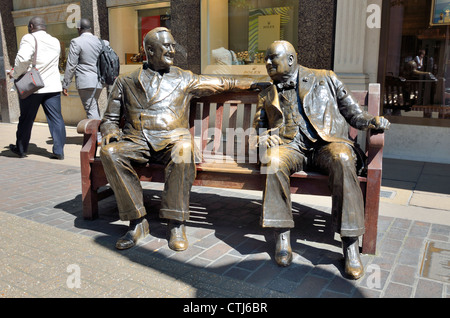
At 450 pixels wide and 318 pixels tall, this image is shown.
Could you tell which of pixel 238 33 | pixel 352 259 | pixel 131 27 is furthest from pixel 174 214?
pixel 131 27

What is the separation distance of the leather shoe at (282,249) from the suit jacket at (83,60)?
5.09 metres

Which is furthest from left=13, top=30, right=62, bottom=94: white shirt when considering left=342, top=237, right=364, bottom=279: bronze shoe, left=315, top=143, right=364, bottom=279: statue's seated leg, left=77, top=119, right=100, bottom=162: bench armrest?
left=342, top=237, right=364, bottom=279: bronze shoe

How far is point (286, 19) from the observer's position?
7363 mm

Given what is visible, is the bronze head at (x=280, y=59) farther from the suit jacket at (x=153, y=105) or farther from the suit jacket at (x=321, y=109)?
the suit jacket at (x=153, y=105)

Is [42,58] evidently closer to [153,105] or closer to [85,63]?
[85,63]

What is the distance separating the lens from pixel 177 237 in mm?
3285

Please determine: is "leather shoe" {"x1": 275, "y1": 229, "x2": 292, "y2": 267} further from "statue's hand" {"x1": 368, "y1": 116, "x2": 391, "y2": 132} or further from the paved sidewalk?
"statue's hand" {"x1": 368, "y1": 116, "x2": 391, "y2": 132}

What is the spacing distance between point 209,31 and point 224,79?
445 cm

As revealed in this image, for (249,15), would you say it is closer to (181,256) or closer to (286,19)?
(286,19)

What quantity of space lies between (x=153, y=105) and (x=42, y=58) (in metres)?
3.72

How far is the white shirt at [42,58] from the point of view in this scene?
6.31 metres

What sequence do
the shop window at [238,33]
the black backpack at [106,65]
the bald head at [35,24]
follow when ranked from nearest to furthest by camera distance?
the bald head at [35,24] < the black backpack at [106,65] < the shop window at [238,33]
